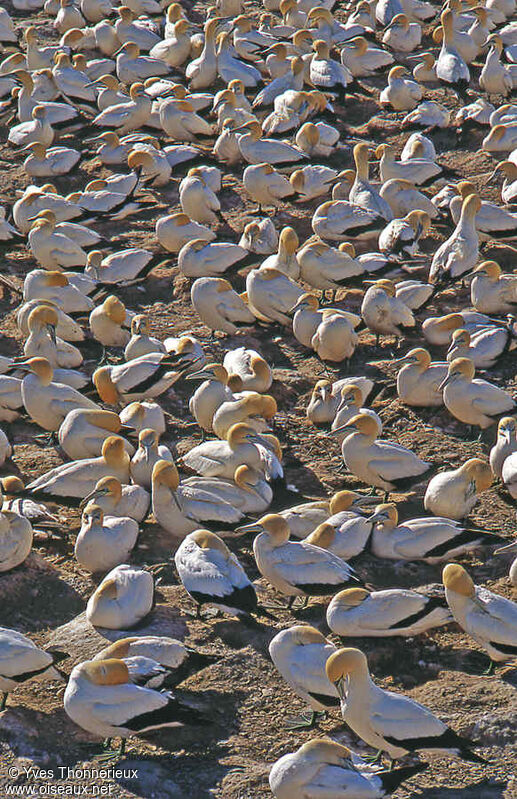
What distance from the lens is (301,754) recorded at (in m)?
6.22

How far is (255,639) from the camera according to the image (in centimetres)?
770

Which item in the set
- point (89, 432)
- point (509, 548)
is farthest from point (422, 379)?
point (89, 432)

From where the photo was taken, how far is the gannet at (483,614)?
722cm

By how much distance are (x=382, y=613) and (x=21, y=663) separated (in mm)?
2152

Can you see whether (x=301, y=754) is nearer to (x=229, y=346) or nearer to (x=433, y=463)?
(x=433, y=463)

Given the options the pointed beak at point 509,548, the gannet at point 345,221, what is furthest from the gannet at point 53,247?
the pointed beak at point 509,548

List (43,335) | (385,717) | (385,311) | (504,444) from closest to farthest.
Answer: (385,717)
(504,444)
(43,335)
(385,311)

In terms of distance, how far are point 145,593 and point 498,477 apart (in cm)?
311

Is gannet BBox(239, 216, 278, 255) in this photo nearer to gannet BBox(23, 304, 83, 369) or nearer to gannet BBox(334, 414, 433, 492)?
gannet BBox(23, 304, 83, 369)

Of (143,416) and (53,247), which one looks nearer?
(143,416)

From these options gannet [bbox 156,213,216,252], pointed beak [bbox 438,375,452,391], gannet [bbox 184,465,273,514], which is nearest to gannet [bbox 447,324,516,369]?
pointed beak [bbox 438,375,452,391]

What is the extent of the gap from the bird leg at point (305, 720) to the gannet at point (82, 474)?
109 inches

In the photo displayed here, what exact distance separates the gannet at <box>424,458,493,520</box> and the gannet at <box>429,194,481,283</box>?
340 cm

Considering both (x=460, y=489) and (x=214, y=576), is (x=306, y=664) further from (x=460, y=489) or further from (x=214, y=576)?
(x=460, y=489)
